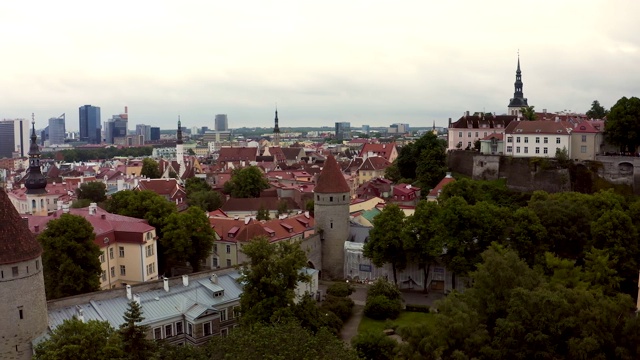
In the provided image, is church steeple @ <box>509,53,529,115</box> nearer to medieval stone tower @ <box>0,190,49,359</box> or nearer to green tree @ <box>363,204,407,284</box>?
green tree @ <box>363,204,407,284</box>

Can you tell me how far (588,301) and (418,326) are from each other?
7.94 meters

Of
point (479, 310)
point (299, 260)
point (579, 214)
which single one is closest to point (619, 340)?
point (479, 310)

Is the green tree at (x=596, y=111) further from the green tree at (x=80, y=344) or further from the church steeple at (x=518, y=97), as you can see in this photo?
the green tree at (x=80, y=344)

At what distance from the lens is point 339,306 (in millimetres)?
38656

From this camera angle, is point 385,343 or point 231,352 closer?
point 231,352

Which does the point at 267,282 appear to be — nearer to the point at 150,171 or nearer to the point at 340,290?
the point at 340,290

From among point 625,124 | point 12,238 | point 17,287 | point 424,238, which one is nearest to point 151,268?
point 17,287

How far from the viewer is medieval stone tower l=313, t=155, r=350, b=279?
48562mm

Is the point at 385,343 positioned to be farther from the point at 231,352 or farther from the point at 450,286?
the point at 450,286

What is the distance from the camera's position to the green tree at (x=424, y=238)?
42469mm

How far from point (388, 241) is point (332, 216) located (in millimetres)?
6973

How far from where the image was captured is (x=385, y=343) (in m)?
29.8

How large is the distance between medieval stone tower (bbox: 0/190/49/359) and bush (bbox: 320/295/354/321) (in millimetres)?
17870

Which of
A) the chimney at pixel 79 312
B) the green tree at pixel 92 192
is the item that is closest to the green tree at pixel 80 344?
the chimney at pixel 79 312
